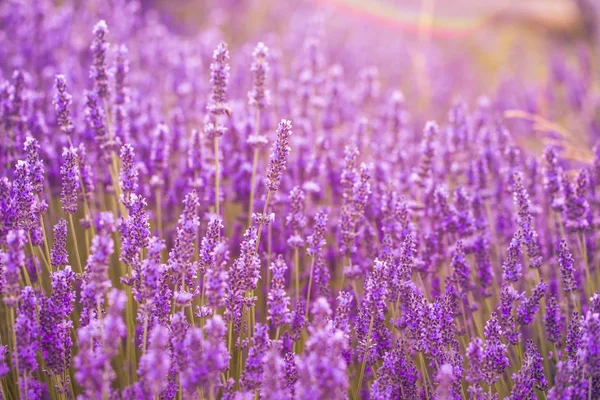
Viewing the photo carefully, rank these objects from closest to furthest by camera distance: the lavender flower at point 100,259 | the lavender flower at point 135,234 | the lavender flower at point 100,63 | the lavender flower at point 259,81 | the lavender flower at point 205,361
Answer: the lavender flower at point 205,361 < the lavender flower at point 100,259 < the lavender flower at point 135,234 < the lavender flower at point 100,63 < the lavender flower at point 259,81

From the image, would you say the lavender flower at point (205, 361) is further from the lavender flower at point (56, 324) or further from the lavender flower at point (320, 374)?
the lavender flower at point (56, 324)

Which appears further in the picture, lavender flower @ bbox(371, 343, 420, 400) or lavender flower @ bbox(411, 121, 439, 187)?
lavender flower @ bbox(411, 121, 439, 187)

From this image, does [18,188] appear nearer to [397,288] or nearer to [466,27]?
[397,288]

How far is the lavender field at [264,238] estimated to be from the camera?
6.04ft

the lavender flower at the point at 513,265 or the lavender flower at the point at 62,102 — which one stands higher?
the lavender flower at the point at 62,102

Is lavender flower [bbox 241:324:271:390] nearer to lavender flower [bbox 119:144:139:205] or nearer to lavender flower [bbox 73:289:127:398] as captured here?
lavender flower [bbox 73:289:127:398]

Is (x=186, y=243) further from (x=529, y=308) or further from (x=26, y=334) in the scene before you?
(x=529, y=308)

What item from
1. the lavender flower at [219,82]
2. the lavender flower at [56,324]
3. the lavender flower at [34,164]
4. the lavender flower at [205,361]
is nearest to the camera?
the lavender flower at [205,361]

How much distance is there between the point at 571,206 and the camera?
2.67 metres

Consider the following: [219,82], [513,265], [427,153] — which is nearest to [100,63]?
[219,82]

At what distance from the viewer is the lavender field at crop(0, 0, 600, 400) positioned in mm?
1842

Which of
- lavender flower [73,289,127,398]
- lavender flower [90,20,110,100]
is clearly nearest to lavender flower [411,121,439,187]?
lavender flower [90,20,110,100]

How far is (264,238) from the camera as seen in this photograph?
3.18 meters

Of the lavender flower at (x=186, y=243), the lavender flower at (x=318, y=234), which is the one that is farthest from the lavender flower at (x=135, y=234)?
the lavender flower at (x=318, y=234)
